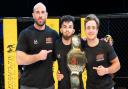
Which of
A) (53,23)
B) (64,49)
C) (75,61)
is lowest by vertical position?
(75,61)

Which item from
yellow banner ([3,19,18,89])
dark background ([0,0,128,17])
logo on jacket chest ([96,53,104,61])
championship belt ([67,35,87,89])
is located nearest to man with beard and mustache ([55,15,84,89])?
championship belt ([67,35,87,89])

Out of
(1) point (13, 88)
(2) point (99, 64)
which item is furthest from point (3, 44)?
(2) point (99, 64)

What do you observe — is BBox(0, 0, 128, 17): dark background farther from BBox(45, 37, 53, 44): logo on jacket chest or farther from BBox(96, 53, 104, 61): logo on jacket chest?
BBox(96, 53, 104, 61): logo on jacket chest

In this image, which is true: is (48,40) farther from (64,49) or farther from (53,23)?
(53,23)

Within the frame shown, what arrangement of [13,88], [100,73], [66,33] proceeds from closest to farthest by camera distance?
[100,73]
[66,33]
[13,88]

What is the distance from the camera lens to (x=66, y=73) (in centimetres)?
461

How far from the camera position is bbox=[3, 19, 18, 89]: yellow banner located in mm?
6273

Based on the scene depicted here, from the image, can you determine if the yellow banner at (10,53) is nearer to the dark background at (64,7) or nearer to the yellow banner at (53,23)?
the yellow banner at (53,23)

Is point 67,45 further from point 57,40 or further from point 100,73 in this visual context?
point 100,73

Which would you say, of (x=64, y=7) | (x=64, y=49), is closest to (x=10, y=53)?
(x=64, y=49)

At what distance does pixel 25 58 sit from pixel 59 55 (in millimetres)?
390

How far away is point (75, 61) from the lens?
4410 millimetres

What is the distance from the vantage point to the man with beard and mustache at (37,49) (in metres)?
4.73

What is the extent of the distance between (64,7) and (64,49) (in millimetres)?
5817
